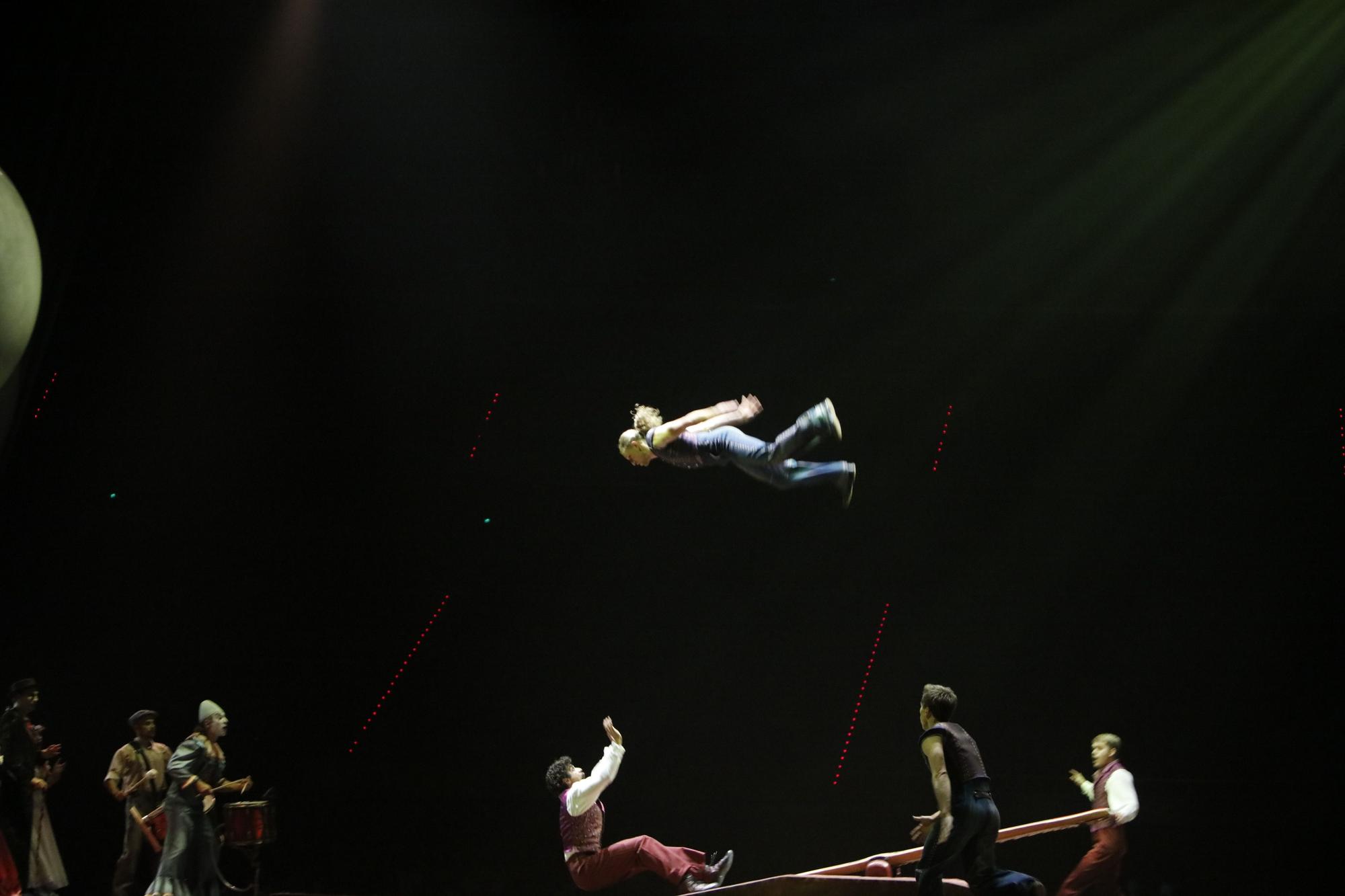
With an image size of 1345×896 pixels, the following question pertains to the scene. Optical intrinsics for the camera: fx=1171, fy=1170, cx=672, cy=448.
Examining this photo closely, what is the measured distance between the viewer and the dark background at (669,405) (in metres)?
6.69

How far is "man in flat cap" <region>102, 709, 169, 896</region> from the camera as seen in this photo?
5996mm

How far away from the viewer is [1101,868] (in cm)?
538

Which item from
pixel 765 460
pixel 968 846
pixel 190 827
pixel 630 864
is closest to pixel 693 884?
pixel 630 864

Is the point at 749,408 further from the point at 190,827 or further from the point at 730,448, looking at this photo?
the point at 190,827

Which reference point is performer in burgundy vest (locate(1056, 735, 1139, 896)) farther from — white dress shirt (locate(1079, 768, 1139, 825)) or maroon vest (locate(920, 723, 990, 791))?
maroon vest (locate(920, 723, 990, 791))

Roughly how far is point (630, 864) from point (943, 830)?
1559 millimetres

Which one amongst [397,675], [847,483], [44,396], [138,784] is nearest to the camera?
[847,483]

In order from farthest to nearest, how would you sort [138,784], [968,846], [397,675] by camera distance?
[397,675]
[138,784]
[968,846]

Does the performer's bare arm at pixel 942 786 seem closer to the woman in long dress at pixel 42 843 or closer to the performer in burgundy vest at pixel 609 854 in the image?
the performer in burgundy vest at pixel 609 854

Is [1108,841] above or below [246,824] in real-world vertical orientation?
above

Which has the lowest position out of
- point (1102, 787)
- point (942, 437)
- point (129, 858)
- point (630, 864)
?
point (129, 858)

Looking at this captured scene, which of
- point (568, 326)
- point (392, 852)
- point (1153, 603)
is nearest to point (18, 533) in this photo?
point (392, 852)

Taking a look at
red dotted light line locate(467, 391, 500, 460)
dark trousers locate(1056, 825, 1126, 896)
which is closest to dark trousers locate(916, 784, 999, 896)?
dark trousers locate(1056, 825, 1126, 896)

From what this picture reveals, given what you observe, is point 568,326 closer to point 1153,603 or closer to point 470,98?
point 470,98
